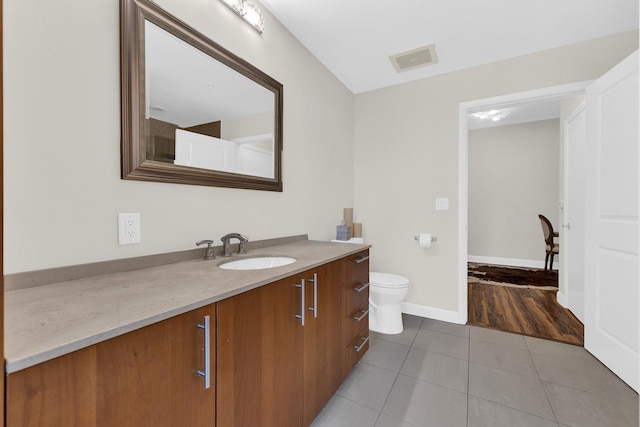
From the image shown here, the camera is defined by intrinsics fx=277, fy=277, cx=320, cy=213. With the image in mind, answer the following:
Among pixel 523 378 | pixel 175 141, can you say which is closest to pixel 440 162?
pixel 523 378

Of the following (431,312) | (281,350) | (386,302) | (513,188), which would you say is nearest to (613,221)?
(431,312)

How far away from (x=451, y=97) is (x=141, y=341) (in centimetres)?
298

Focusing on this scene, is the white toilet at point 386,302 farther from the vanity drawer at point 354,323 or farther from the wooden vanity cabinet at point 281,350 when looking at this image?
the wooden vanity cabinet at point 281,350

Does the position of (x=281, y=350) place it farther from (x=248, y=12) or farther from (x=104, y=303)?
(x=248, y=12)

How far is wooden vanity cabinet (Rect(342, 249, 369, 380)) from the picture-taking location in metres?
1.66

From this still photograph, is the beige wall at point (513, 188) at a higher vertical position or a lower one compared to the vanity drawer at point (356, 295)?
higher

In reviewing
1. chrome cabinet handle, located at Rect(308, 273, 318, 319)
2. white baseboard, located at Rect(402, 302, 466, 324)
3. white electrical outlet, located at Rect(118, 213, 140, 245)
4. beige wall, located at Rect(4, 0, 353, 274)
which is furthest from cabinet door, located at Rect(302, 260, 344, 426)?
white baseboard, located at Rect(402, 302, 466, 324)

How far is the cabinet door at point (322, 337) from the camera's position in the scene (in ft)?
4.24

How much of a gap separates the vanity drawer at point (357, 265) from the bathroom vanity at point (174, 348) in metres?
0.31

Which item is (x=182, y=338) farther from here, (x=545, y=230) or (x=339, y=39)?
(x=545, y=230)

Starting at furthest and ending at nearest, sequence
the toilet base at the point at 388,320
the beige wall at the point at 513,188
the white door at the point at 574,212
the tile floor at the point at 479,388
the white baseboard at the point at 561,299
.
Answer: the beige wall at the point at 513,188 → the white baseboard at the point at 561,299 → the white door at the point at 574,212 → the toilet base at the point at 388,320 → the tile floor at the point at 479,388

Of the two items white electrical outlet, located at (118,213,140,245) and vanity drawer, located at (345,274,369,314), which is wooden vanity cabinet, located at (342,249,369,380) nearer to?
vanity drawer, located at (345,274,369,314)

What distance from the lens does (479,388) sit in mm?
1682

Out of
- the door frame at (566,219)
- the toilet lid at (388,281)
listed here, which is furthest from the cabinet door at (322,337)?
the door frame at (566,219)
